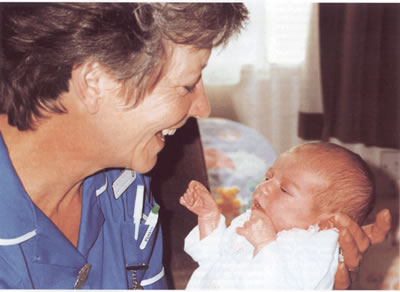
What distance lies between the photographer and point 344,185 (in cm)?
85

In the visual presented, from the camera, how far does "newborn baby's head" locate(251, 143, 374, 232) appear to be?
0.85m

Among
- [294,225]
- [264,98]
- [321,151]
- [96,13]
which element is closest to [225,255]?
[294,225]

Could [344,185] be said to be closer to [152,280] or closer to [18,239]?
[152,280]

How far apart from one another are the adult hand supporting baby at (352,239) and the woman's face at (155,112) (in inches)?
12.1

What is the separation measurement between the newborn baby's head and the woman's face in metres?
0.24

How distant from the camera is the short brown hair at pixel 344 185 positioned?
85 centimetres

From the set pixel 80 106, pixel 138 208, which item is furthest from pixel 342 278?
pixel 80 106

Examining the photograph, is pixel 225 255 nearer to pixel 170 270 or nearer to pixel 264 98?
pixel 170 270

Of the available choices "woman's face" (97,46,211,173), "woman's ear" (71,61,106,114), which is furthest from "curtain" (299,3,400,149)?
"woman's ear" (71,61,106,114)

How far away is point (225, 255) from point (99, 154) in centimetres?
30

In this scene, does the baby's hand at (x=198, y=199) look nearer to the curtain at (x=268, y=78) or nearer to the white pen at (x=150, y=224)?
the white pen at (x=150, y=224)

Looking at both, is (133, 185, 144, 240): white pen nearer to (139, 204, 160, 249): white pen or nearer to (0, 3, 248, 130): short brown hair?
(139, 204, 160, 249): white pen

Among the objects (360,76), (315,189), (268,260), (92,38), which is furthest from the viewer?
(360,76)

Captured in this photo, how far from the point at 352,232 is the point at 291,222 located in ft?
0.39
